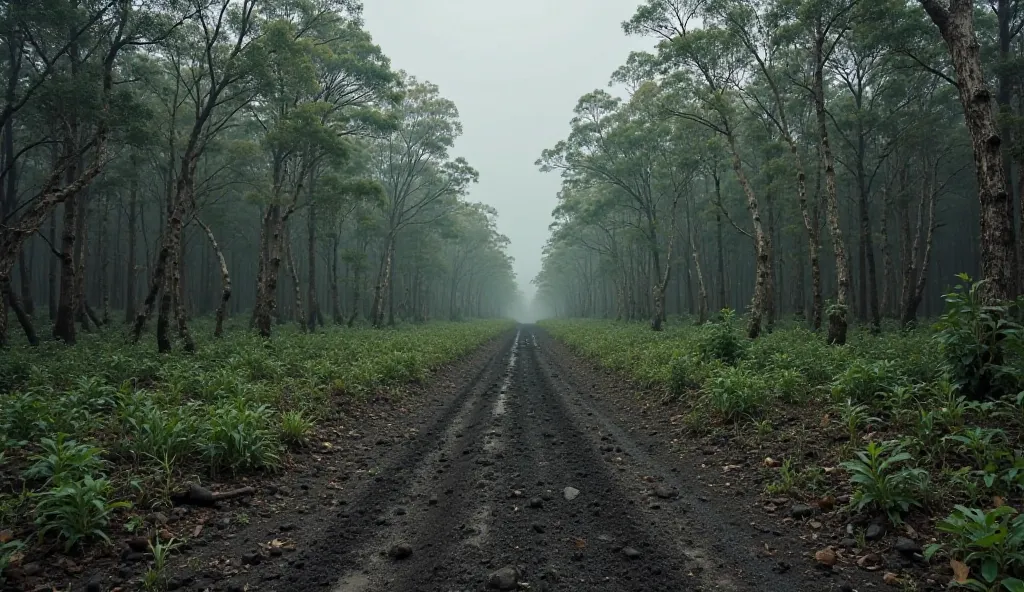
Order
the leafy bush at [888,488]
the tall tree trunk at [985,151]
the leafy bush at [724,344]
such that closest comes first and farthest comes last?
the leafy bush at [888,488]
the tall tree trunk at [985,151]
the leafy bush at [724,344]

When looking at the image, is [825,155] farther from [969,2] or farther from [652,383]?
[652,383]

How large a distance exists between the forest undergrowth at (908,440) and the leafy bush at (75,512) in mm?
6013

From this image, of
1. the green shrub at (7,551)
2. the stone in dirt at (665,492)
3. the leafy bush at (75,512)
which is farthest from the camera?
→ the stone in dirt at (665,492)

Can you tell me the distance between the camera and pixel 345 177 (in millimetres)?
27609

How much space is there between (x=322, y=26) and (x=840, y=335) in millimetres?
23576

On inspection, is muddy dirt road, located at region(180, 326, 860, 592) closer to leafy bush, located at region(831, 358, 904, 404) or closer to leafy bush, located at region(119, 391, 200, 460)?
leafy bush, located at region(119, 391, 200, 460)

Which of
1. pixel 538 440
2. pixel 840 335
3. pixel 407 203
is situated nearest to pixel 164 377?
pixel 538 440

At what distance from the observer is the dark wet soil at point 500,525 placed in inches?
137

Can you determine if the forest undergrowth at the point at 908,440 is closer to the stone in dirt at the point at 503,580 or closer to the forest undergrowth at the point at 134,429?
the stone in dirt at the point at 503,580

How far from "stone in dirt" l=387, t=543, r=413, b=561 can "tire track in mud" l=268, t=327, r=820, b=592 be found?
0.03 meters


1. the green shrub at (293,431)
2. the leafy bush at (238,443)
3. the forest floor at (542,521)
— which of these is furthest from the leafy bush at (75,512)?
the green shrub at (293,431)

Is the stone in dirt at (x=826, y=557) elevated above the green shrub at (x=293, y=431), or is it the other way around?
the green shrub at (x=293, y=431)

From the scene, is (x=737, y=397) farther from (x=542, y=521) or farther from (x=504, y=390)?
(x=504, y=390)

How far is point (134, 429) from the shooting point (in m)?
6.03
